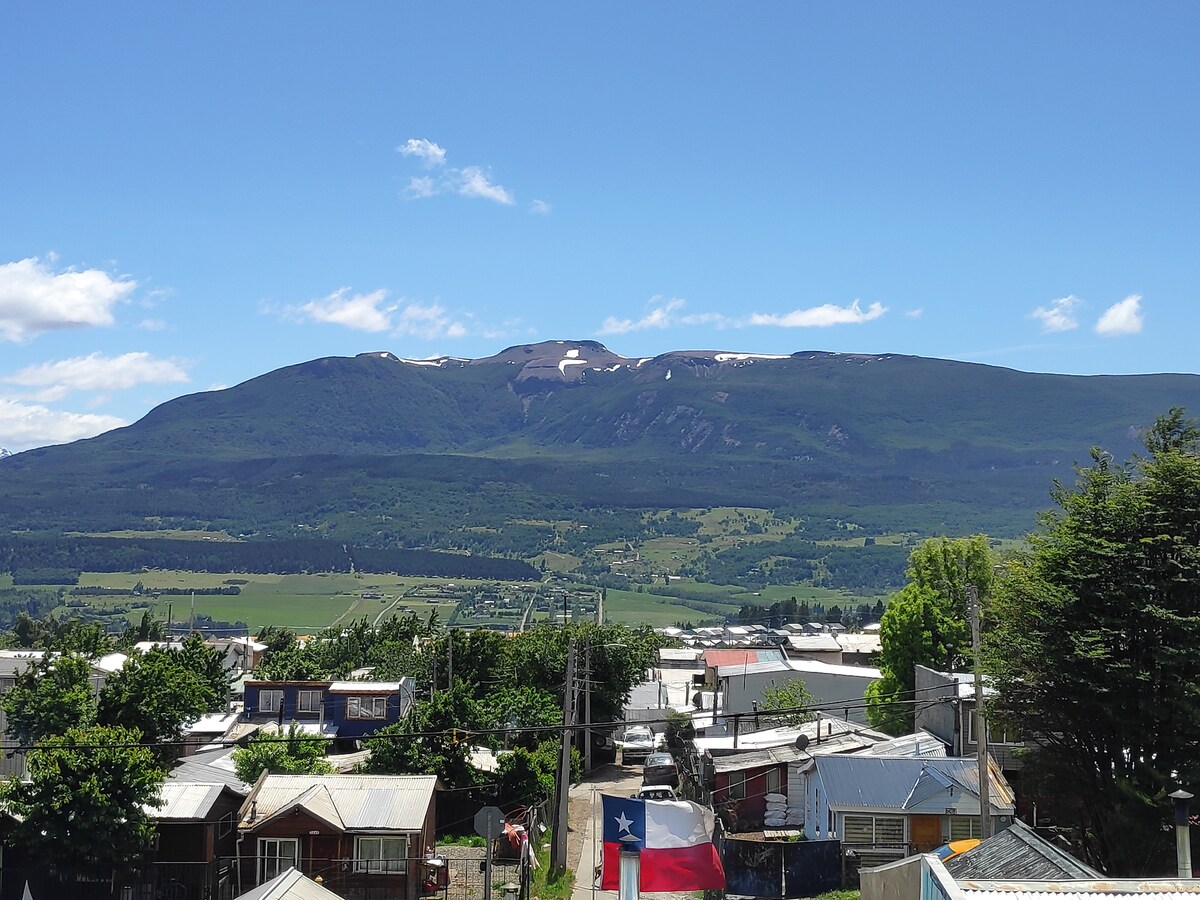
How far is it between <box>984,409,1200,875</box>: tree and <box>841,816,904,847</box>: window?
421 centimetres

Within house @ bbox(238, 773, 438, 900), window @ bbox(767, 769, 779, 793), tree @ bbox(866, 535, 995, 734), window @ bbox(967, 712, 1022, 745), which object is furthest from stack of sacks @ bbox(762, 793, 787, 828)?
tree @ bbox(866, 535, 995, 734)

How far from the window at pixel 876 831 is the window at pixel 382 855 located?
9.98 meters

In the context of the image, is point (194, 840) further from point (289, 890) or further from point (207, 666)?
point (207, 666)

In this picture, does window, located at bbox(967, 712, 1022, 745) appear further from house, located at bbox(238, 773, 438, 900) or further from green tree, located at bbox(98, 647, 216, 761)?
green tree, located at bbox(98, 647, 216, 761)

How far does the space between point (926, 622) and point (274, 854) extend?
30259 millimetres

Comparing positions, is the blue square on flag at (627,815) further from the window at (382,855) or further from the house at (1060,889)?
the house at (1060,889)

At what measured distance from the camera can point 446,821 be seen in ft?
120

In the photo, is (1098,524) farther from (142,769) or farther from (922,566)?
(922,566)

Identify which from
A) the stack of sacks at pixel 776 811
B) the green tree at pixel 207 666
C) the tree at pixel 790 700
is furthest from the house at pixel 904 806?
the green tree at pixel 207 666

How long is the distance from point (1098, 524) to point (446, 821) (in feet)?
66.0

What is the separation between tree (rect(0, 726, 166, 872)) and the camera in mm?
26656

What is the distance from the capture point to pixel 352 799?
29.2 m

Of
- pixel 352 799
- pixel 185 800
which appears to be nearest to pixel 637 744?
pixel 352 799

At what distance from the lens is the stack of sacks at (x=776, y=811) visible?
36094 mm
